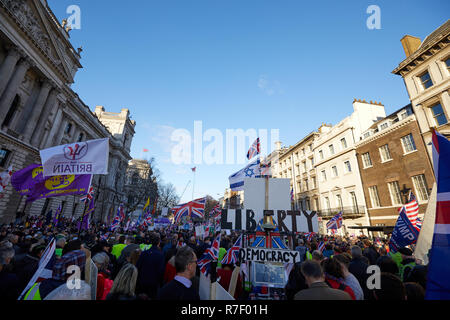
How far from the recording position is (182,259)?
2.77 meters

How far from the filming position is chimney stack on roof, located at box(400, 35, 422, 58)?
2210 centimetres

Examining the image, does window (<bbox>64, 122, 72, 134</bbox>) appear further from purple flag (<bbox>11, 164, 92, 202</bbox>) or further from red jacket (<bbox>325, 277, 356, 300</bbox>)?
red jacket (<bbox>325, 277, 356, 300</bbox>)

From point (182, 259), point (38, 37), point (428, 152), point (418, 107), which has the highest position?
point (38, 37)

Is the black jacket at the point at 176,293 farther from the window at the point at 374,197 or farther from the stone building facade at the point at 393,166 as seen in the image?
the window at the point at 374,197

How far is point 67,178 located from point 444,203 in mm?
10743

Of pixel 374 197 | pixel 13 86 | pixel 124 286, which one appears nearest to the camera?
pixel 124 286

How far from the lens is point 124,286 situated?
244 centimetres

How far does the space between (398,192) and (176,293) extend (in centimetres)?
2558

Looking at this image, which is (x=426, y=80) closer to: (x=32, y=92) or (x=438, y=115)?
(x=438, y=115)

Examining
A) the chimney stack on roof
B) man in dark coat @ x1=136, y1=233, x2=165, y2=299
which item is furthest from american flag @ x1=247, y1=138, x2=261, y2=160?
the chimney stack on roof

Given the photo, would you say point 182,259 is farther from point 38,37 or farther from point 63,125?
point 63,125

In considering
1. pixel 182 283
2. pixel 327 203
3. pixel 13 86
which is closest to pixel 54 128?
pixel 13 86
